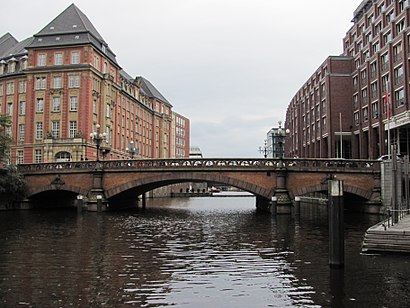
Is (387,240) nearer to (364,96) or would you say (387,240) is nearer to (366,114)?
(366,114)

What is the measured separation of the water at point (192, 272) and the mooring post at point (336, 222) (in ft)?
2.18

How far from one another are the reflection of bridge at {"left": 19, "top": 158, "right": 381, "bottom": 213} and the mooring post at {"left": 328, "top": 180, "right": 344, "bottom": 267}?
25.7m

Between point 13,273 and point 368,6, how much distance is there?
74387 millimetres

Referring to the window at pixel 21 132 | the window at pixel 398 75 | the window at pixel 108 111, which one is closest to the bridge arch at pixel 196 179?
the window at pixel 398 75

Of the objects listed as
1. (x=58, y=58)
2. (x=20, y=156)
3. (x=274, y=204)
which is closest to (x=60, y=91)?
(x=58, y=58)

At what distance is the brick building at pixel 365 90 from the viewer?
188 feet

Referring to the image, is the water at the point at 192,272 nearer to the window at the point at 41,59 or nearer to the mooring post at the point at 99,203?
the mooring post at the point at 99,203

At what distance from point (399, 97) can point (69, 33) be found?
47.3 metres

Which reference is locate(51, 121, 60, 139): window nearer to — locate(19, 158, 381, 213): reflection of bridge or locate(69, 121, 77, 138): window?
locate(69, 121, 77, 138): window

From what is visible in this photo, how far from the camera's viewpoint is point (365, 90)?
70.2 meters

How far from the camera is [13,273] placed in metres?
14.7

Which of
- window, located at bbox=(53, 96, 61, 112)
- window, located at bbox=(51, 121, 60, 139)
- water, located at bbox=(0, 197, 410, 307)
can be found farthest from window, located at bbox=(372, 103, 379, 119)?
window, located at bbox=(53, 96, 61, 112)

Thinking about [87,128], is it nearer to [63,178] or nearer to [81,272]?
[63,178]

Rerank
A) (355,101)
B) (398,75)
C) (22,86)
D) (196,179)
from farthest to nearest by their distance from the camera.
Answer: (355,101), (22,86), (398,75), (196,179)
